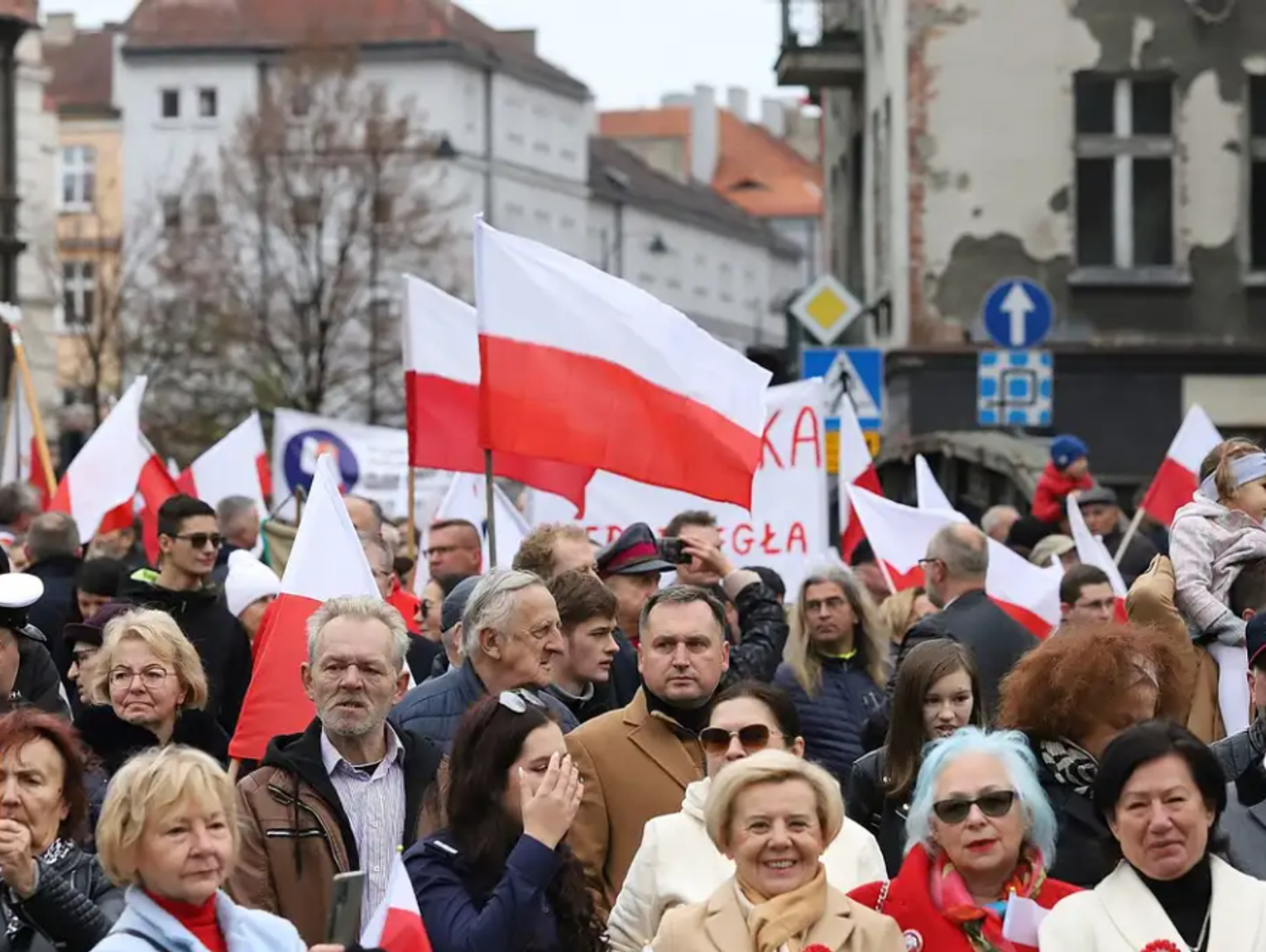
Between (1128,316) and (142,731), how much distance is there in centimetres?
2089

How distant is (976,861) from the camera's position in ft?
22.8

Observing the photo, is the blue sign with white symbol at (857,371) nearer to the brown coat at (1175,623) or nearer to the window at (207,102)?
the brown coat at (1175,623)

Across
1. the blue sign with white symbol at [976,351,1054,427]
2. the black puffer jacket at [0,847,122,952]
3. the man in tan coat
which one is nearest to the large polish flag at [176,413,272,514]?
the blue sign with white symbol at [976,351,1054,427]

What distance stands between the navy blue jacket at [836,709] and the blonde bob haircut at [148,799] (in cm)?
501

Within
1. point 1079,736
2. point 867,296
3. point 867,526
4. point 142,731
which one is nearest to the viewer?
point 1079,736

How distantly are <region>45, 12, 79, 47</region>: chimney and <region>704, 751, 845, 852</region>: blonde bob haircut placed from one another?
106 m

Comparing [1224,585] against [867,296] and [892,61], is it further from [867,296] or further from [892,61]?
[867,296]

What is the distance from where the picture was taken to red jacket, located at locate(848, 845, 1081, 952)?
6.90 metres

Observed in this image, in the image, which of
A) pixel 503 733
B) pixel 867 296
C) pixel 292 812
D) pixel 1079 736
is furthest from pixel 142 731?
pixel 867 296

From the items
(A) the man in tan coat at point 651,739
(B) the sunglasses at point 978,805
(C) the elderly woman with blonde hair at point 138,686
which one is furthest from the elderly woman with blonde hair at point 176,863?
(C) the elderly woman with blonde hair at point 138,686

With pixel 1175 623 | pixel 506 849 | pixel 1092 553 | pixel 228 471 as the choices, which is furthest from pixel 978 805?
pixel 228 471

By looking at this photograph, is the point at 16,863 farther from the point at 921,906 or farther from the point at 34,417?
the point at 34,417

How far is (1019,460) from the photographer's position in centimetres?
2211

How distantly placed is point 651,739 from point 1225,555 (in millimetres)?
2610
